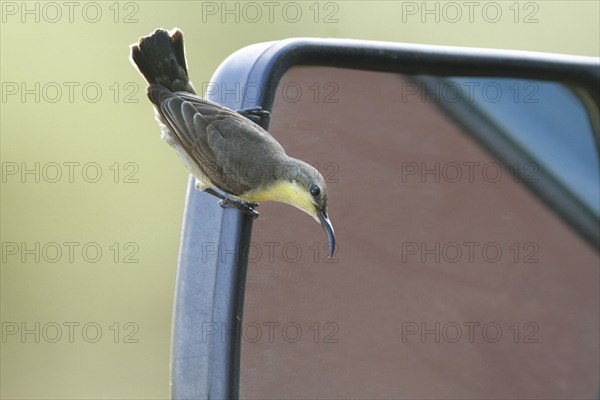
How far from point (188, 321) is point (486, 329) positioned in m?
0.83

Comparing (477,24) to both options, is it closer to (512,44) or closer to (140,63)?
A: (512,44)

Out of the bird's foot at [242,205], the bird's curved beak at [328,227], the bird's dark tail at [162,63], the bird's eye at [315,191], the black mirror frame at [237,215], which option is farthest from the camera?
the bird's dark tail at [162,63]

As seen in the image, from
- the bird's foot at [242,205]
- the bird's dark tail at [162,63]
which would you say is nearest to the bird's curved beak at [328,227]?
the bird's foot at [242,205]

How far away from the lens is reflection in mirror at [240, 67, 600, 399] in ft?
7.73

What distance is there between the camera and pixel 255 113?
7.76 feet

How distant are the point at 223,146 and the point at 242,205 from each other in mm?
503

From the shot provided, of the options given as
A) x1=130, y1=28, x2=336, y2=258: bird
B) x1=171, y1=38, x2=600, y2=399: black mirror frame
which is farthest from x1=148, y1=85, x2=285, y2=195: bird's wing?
x1=171, y1=38, x2=600, y2=399: black mirror frame

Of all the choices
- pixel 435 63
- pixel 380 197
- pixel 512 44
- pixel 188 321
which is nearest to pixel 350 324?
pixel 380 197

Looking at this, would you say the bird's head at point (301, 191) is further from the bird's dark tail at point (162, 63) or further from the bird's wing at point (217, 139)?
the bird's dark tail at point (162, 63)

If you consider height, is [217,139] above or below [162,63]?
below

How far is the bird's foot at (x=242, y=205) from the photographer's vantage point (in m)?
2.28

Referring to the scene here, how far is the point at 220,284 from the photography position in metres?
2.08

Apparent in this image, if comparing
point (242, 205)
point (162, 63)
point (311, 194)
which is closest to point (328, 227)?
point (311, 194)

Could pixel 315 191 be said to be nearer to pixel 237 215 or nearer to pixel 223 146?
pixel 237 215
